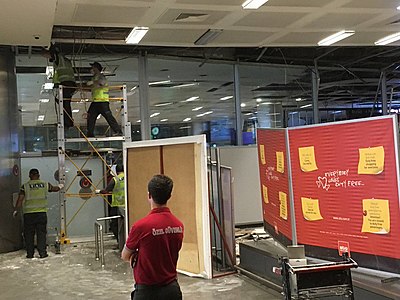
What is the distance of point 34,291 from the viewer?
18.3 feet

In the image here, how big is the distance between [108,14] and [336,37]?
Answer: 170 inches

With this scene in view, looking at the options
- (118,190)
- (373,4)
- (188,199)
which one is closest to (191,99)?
(118,190)

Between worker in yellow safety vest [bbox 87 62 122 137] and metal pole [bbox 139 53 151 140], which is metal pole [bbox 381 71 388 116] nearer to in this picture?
metal pole [bbox 139 53 151 140]

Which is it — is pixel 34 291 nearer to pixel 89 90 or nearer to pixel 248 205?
pixel 89 90

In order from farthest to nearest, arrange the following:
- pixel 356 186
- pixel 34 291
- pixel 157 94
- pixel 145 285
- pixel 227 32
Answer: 1. pixel 157 94
2. pixel 227 32
3. pixel 34 291
4. pixel 356 186
5. pixel 145 285

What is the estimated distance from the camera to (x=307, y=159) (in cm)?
409

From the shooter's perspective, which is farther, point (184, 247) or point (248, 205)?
point (248, 205)

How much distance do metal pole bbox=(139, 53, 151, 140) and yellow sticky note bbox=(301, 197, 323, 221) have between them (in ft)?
19.8

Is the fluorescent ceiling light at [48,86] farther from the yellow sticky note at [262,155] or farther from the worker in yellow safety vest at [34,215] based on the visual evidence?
the yellow sticky note at [262,155]

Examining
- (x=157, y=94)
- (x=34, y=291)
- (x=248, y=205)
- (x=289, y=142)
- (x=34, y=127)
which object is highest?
(x=157, y=94)

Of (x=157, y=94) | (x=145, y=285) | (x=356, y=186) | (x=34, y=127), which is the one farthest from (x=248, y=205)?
(x=145, y=285)

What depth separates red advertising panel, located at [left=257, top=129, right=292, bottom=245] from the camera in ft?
14.7

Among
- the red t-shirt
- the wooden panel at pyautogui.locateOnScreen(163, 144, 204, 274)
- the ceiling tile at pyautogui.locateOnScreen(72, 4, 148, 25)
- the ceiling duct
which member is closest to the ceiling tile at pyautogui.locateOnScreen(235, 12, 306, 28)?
the ceiling duct

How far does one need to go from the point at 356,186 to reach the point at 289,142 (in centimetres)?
94
